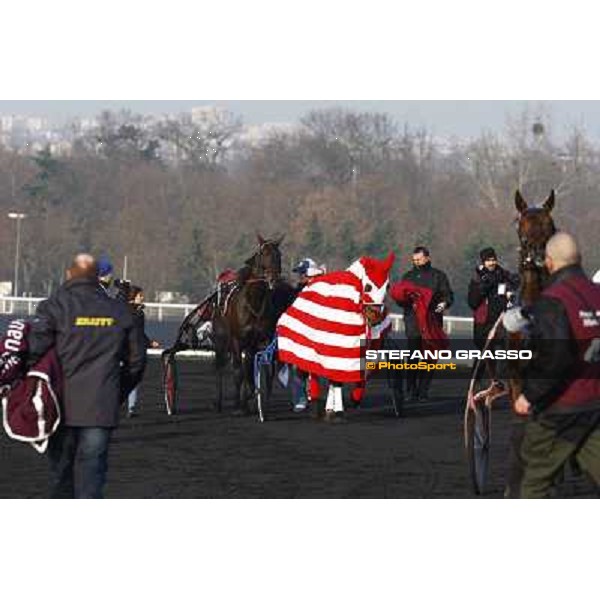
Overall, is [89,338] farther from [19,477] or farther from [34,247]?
[34,247]

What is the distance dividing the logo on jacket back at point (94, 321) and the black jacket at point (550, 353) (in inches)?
103

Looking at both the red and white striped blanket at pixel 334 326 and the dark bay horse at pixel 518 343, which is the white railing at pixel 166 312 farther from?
the dark bay horse at pixel 518 343

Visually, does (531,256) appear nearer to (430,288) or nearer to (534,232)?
(534,232)

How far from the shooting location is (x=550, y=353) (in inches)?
432

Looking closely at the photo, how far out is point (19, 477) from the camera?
15961 millimetres

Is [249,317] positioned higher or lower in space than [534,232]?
lower

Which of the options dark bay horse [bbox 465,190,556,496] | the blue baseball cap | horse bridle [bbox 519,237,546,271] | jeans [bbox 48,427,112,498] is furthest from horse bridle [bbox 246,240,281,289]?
jeans [bbox 48,427,112,498]

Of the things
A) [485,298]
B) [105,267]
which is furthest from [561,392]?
[485,298]

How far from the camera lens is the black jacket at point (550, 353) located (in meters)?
11.0

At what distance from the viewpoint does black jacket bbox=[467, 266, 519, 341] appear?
2019cm

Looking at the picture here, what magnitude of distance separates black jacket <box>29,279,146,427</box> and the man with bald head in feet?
8.25

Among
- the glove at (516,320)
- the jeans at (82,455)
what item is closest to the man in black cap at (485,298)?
the glove at (516,320)

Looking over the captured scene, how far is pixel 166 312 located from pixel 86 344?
64899mm

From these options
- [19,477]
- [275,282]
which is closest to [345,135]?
[275,282]
